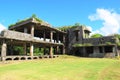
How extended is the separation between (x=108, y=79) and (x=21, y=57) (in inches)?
737

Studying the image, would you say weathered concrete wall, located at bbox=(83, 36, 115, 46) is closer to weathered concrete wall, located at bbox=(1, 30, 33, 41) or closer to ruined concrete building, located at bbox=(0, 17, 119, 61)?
ruined concrete building, located at bbox=(0, 17, 119, 61)

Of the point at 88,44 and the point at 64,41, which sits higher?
the point at 64,41

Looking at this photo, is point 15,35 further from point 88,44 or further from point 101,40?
point 101,40

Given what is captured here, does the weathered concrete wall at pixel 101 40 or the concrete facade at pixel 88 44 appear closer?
the weathered concrete wall at pixel 101 40

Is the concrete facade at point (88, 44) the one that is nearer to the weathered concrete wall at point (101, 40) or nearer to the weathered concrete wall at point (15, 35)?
the weathered concrete wall at point (101, 40)

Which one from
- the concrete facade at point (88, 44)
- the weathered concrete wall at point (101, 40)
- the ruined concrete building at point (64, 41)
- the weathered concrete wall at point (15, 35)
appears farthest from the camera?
the concrete facade at point (88, 44)

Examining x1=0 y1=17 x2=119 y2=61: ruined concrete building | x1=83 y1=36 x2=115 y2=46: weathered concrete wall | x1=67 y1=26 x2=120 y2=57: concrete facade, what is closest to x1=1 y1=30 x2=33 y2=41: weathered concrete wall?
x1=0 y1=17 x2=119 y2=61: ruined concrete building

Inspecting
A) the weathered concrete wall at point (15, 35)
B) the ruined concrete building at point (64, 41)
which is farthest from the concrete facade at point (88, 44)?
the weathered concrete wall at point (15, 35)

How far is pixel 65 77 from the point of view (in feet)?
44.9

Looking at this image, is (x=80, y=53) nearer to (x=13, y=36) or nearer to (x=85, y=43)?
(x=85, y=43)

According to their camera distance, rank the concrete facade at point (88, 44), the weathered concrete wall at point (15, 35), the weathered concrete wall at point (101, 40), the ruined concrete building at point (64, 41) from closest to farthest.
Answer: the weathered concrete wall at point (15, 35)
the ruined concrete building at point (64, 41)
the weathered concrete wall at point (101, 40)
the concrete facade at point (88, 44)

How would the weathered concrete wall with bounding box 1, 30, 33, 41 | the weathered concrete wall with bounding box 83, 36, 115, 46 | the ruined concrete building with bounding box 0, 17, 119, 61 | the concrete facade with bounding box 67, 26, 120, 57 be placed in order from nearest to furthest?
the weathered concrete wall with bounding box 1, 30, 33, 41 → the ruined concrete building with bounding box 0, 17, 119, 61 → the weathered concrete wall with bounding box 83, 36, 115, 46 → the concrete facade with bounding box 67, 26, 120, 57

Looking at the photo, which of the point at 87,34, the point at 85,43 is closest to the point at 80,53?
the point at 85,43

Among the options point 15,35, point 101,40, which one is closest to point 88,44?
point 101,40
